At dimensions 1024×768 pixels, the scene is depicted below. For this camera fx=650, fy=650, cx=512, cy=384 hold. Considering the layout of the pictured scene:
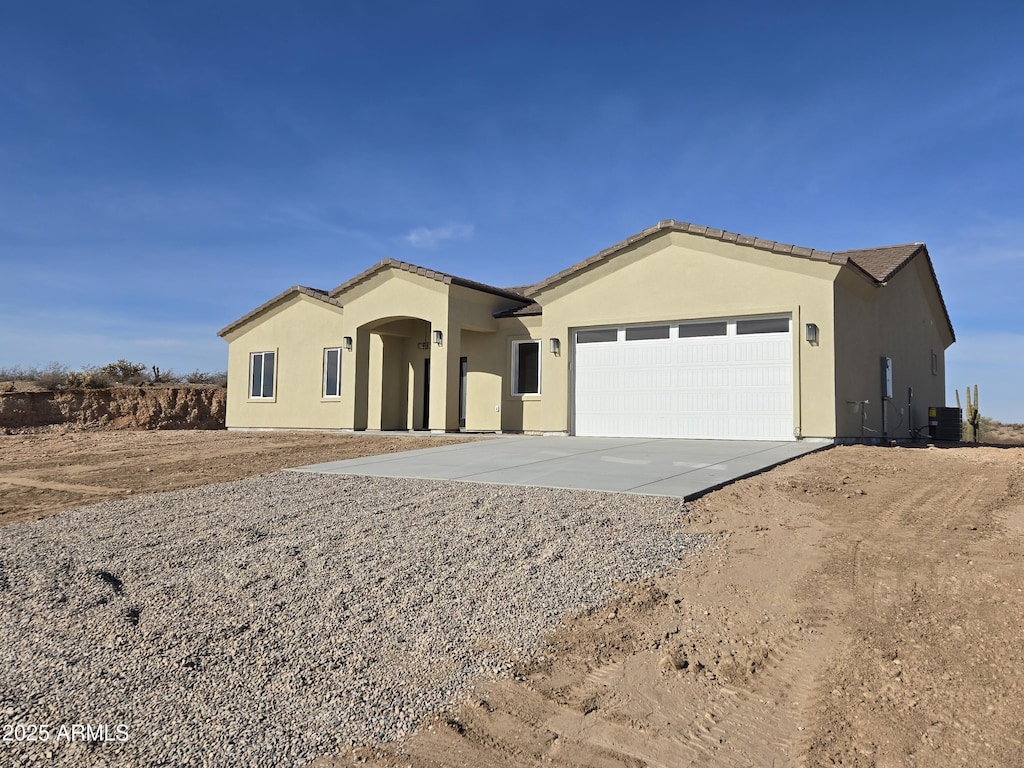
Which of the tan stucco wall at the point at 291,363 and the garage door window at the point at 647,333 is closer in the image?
the garage door window at the point at 647,333

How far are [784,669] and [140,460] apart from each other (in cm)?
1192

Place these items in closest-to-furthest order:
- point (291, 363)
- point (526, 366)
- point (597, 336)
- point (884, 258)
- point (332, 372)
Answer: point (597, 336), point (884, 258), point (526, 366), point (332, 372), point (291, 363)

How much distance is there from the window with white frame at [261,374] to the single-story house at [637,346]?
0.10m

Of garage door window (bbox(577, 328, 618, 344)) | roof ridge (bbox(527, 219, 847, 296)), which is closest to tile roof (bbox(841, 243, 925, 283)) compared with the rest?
roof ridge (bbox(527, 219, 847, 296))

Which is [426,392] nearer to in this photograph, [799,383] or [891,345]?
[799,383]

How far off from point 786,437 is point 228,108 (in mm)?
13660

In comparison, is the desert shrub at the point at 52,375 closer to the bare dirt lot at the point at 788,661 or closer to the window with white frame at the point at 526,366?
the window with white frame at the point at 526,366

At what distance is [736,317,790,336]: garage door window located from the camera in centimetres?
1234

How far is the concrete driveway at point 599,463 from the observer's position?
7586mm

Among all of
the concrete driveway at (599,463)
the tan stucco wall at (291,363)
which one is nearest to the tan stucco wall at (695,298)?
the concrete driveway at (599,463)

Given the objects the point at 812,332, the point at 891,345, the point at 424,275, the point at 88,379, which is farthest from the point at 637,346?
the point at 88,379

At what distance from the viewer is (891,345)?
15594 mm

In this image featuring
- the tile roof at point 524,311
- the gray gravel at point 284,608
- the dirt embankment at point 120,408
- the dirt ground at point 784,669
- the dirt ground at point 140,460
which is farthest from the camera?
the dirt embankment at point 120,408

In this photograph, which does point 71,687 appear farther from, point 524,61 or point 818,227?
point 818,227
